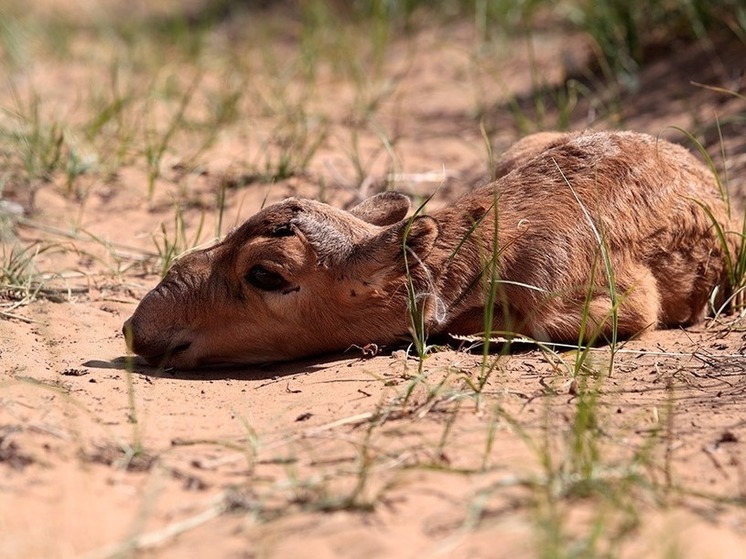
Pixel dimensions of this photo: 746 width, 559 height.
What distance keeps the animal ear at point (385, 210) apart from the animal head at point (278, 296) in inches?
19.8

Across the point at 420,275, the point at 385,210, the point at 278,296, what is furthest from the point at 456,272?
the point at 278,296

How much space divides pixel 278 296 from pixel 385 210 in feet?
3.30

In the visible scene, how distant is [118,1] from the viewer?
1742 cm

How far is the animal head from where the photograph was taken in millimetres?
5898

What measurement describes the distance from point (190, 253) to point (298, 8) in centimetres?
969

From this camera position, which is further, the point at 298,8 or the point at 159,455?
the point at 298,8

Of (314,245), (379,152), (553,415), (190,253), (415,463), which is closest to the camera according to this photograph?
(415,463)

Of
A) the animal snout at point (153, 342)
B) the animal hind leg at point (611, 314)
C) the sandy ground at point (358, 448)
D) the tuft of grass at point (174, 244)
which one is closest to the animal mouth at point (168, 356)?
the animal snout at point (153, 342)

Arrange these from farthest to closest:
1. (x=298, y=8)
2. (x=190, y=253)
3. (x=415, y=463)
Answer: (x=298, y=8)
(x=190, y=253)
(x=415, y=463)

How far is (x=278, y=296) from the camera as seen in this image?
598cm

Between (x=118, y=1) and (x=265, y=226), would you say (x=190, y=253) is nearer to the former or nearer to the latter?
(x=265, y=226)

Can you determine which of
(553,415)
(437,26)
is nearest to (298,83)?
(437,26)

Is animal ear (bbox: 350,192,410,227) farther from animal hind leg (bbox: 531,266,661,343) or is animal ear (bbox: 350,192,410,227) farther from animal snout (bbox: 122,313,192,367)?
animal snout (bbox: 122,313,192,367)

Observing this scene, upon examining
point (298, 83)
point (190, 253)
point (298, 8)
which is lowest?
point (190, 253)
